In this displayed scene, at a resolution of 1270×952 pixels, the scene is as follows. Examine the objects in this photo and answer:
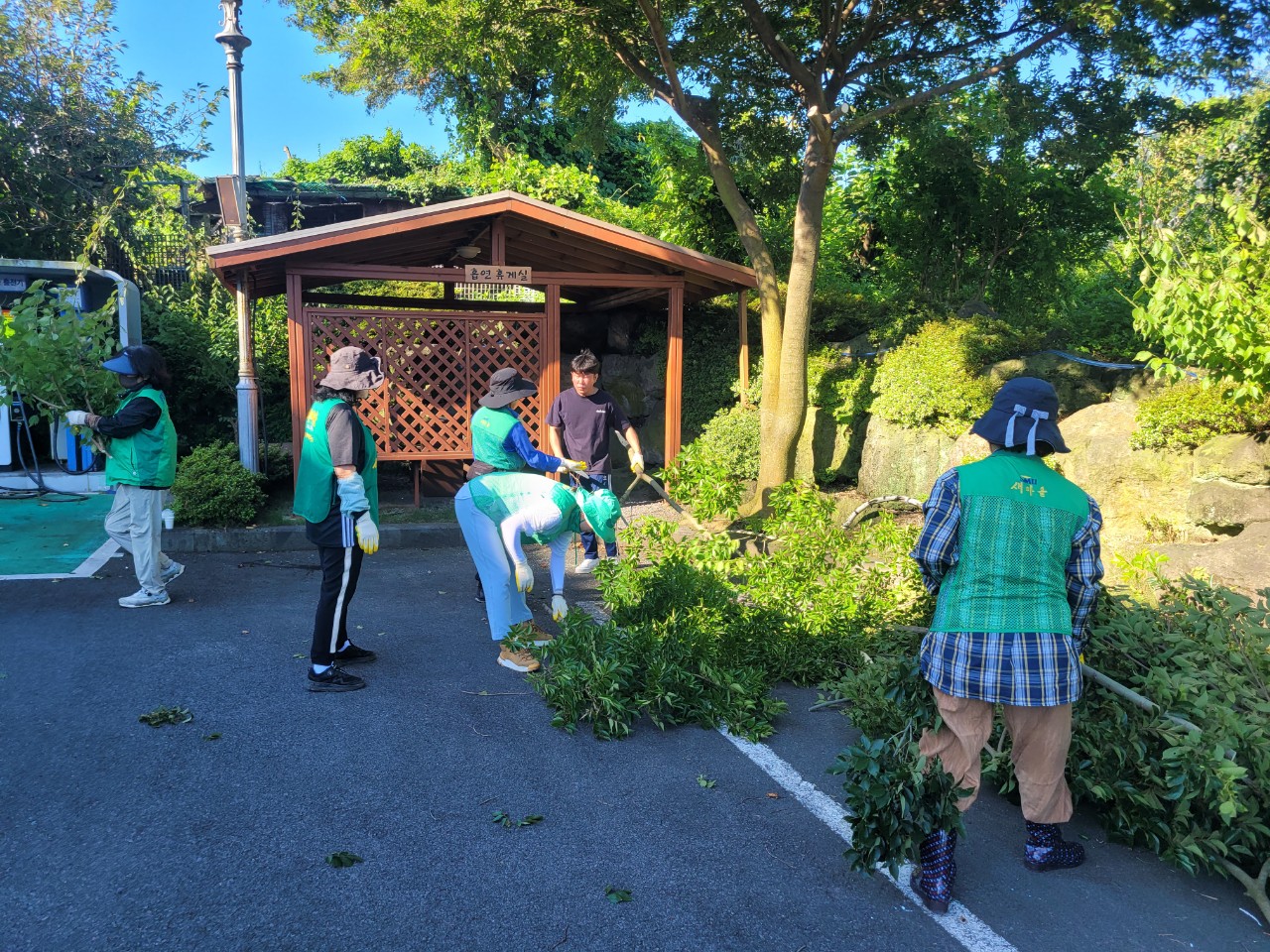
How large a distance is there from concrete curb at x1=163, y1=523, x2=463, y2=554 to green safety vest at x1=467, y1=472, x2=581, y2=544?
432 cm

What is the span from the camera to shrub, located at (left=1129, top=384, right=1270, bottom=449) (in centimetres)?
613

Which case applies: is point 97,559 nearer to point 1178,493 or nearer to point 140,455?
point 140,455

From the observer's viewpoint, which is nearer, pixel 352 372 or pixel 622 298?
pixel 352 372

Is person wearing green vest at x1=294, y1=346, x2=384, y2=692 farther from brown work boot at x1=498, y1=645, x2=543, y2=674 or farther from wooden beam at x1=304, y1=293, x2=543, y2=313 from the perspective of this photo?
wooden beam at x1=304, y1=293, x2=543, y2=313

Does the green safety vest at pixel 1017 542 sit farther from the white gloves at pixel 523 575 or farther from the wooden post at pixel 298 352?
the wooden post at pixel 298 352

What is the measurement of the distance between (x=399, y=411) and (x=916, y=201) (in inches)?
331

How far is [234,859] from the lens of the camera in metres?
3.24

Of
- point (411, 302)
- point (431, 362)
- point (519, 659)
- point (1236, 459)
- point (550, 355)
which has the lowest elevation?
point (519, 659)

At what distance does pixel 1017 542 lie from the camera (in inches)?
124

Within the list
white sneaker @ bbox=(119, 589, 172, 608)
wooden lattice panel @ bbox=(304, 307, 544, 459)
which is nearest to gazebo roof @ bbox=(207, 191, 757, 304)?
wooden lattice panel @ bbox=(304, 307, 544, 459)

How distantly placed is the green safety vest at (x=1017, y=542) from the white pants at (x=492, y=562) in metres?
2.85

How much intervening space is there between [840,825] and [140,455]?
5.48 m

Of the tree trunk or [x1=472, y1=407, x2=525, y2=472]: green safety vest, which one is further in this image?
the tree trunk

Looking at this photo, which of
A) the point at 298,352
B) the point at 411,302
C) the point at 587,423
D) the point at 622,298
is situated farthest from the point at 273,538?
the point at 622,298
